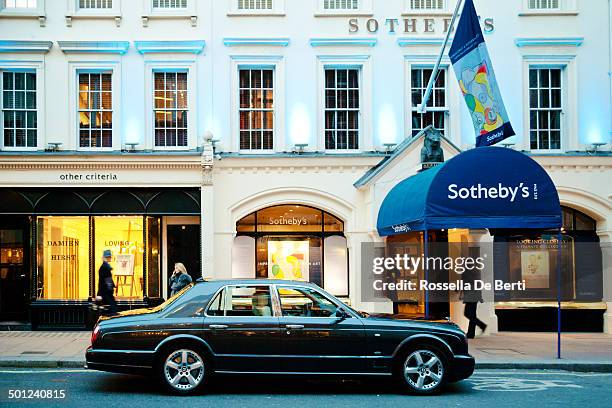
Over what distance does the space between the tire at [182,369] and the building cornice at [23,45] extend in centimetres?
1099

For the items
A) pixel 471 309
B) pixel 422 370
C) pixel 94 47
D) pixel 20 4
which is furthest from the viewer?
pixel 20 4

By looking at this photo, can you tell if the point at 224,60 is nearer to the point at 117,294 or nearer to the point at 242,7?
the point at 242,7

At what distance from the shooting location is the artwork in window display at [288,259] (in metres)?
19.6

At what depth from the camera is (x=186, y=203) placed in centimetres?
1891

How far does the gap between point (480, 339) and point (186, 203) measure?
7.62 meters

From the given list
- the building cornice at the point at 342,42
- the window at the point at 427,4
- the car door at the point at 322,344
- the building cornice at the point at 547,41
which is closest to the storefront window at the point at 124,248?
the building cornice at the point at 342,42

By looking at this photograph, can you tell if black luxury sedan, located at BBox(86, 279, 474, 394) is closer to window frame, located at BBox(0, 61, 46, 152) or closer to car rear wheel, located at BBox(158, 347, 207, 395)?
car rear wheel, located at BBox(158, 347, 207, 395)

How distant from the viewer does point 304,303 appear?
36.0 feet

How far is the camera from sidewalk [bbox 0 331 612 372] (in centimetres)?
1382

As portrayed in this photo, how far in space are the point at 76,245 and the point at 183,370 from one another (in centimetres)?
945

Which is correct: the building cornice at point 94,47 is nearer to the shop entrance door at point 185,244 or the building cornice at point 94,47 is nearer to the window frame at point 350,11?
the shop entrance door at point 185,244

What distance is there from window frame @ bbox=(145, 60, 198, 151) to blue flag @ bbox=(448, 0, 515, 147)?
656cm

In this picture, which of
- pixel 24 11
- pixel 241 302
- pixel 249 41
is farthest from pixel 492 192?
pixel 24 11

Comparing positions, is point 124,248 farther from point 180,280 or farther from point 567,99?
point 567,99
